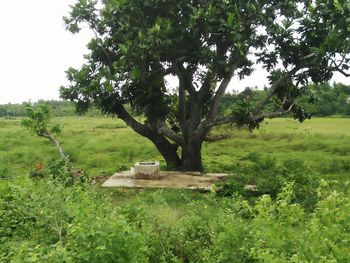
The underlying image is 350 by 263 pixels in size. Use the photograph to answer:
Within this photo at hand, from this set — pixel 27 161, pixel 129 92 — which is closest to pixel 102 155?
pixel 27 161

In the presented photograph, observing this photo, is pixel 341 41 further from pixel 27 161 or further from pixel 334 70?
pixel 27 161

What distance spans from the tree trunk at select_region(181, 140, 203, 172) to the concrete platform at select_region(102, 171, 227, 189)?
0.67 m

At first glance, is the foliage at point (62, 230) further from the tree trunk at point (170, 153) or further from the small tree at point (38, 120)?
the tree trunk at point (170, 153)

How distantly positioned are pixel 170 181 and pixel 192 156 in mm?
2154

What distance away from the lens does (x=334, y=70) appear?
43.9ft

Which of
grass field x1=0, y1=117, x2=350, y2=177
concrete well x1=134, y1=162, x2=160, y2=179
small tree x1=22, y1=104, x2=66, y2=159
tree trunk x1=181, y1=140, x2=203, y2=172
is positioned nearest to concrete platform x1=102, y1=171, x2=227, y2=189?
concrete well x1=134, y1=162, x2=160, y2=179

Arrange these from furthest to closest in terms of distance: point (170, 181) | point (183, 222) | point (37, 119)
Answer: point (37, 119)
point (170, 181)
point (183, 222)

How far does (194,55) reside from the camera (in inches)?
516

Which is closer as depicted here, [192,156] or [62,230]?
[62,230]

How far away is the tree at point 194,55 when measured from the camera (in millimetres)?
12172

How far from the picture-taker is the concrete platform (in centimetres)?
1225

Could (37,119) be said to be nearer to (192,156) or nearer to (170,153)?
(170,153)

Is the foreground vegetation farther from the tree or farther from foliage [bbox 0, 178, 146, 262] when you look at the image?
the tree

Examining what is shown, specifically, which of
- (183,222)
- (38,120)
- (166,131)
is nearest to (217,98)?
(166,131)
